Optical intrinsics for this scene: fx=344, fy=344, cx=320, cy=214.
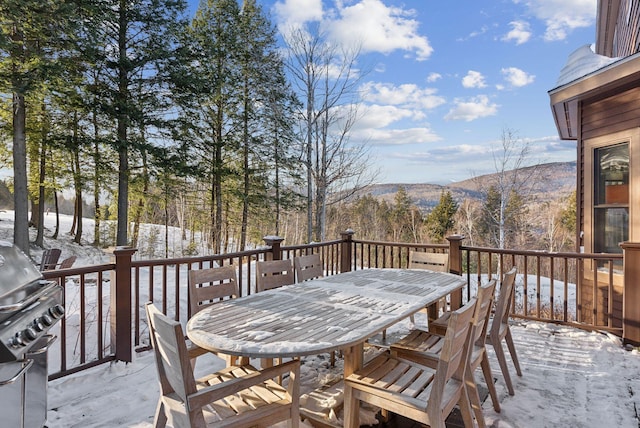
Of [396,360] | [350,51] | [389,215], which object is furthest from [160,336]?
[389,215]

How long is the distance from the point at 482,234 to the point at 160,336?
19.9 m

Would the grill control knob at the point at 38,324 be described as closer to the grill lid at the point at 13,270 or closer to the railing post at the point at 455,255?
the grill lid at the point at 13,270

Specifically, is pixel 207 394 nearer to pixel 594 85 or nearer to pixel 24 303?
pixel 24 303

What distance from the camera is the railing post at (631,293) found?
3420 mm

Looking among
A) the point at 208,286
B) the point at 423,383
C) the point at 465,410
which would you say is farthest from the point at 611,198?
the point at 208,286

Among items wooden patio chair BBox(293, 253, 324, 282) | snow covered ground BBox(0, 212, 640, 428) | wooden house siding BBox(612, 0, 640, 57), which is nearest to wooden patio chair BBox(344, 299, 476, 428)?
snow covered ground BBox(0, 212, 640, 428)

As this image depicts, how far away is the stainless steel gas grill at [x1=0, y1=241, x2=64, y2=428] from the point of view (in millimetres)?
1481

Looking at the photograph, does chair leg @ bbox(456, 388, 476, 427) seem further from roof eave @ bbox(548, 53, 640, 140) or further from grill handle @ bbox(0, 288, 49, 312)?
roof eave @ bbox(548, 53, 640, 140)

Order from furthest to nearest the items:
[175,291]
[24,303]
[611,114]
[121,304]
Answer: [175,291]
[611,114]
[121,304]
[24,303]

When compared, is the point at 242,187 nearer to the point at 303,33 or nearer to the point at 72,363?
the point at 303,33

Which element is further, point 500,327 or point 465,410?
point 500,327

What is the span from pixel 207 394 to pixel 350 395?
81cm

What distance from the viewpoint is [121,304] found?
9.85 feet

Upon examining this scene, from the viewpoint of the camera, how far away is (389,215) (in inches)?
969
